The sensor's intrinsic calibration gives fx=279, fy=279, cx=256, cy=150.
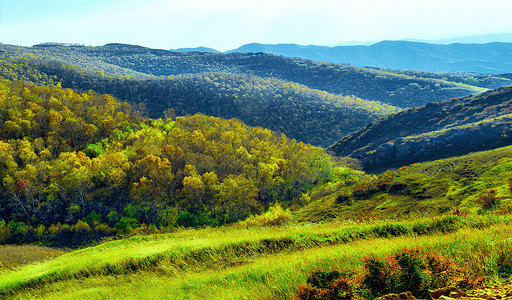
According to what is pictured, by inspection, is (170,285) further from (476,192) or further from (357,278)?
(476,192)

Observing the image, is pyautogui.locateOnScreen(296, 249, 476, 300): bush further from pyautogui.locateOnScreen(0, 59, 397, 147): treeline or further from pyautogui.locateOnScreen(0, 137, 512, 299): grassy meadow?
pyautogui.locateOnScreen(0, 59, 397, 147): treeline

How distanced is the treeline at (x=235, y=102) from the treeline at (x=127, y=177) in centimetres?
7639

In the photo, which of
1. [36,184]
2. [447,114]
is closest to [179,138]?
[36,184]

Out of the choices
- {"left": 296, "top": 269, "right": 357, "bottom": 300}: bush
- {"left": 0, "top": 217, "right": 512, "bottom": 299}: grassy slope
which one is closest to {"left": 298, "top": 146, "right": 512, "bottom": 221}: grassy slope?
{"left": 0, "top": 217, "right": 512, "bottom": 299}: grassy slope

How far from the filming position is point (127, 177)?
6359 centimetres

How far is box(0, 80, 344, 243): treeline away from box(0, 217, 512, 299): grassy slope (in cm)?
3969

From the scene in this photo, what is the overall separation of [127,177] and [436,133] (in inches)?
3544

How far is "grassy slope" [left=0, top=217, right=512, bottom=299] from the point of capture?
8195 millimetres

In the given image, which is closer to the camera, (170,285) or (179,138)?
(170,285)

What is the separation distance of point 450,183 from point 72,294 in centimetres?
4318

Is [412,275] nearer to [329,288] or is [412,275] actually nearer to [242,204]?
[329,288]

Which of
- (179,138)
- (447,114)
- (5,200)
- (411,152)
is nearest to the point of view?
(5,200)

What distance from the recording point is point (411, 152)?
84.7 meters

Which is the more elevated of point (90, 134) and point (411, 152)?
point (90, 134)
